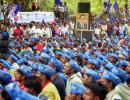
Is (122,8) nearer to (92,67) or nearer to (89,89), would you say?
(92,67)

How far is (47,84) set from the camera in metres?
8.86

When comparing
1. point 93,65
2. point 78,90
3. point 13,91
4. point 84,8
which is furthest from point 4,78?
point 84,8

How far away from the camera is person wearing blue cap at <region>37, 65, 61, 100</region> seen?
8477 millimetres

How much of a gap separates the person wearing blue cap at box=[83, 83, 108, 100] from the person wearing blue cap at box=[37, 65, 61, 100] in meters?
0.99

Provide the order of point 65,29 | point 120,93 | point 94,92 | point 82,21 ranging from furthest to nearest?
point 65,29 → point 82,21 → point 120,93 → point 94,92

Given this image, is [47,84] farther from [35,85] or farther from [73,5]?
[73,5]

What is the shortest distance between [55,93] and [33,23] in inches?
956

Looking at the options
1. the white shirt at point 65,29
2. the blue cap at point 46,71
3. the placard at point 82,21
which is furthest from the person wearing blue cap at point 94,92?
the white shirt at point 65,29

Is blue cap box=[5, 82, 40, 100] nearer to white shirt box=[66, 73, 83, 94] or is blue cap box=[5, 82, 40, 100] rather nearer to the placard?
white shirt box=[66, 73, 83, 94]

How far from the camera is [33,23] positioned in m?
32.6

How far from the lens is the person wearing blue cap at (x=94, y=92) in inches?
295

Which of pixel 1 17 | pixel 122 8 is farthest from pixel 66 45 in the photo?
pixel 122 8

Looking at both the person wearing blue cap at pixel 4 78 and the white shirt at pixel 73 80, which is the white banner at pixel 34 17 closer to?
the white shirt at pixel 73 80

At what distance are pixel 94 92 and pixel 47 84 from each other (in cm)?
151
